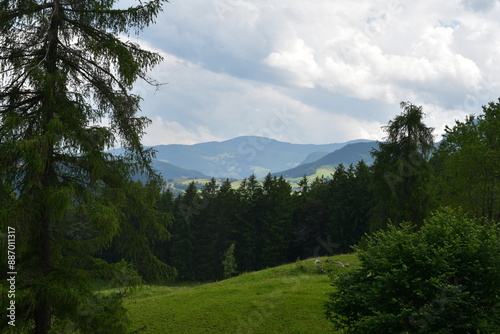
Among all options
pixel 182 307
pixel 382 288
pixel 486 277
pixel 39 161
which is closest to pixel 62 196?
pixel 39 161

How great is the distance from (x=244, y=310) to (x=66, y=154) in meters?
12.3

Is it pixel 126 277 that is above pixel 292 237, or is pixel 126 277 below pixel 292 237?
above

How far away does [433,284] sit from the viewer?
28.5ft

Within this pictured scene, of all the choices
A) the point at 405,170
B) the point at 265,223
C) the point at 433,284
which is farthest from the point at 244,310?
the point at 265,223

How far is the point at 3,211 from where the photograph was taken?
7.11 m

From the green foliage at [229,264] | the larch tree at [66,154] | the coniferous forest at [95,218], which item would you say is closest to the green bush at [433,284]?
the coniferous forest at [95,218]

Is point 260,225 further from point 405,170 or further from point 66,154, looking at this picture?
point 66,154

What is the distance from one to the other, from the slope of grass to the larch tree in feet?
16.0

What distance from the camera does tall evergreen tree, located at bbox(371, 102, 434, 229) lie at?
28688 mm

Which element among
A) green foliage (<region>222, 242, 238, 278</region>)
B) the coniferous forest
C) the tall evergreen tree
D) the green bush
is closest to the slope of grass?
the green bush

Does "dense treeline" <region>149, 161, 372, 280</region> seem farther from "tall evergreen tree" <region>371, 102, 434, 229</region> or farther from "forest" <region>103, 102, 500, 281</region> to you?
"tall evergreen tree" <region>371, 102, 434, 229</region>

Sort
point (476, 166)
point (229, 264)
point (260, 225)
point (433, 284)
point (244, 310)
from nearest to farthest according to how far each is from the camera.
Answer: point (433, 284) < point (244, 310) < point (476, 166) < point (229, 264) < point (260, 225)

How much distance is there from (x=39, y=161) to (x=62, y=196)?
81 centimetres

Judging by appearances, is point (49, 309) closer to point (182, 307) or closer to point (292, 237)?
point (182, 307)
